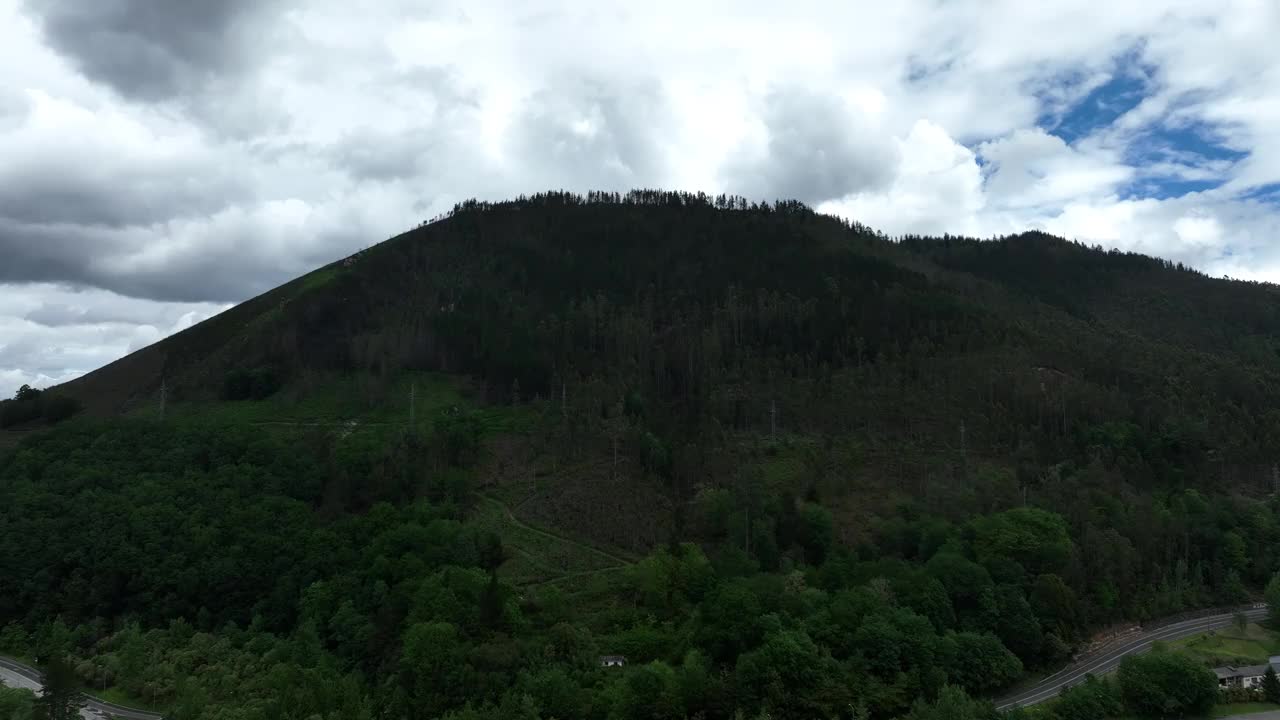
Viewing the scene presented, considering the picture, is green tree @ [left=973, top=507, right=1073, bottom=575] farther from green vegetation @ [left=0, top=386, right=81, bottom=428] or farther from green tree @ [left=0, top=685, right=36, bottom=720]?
green vegetation @ [left=0, top=386, right=81, bottom=428]

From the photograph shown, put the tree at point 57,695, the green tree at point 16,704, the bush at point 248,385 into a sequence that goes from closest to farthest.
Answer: the tree at point 57,695 → the green tree at point 16,704 → the bush at point 248,385

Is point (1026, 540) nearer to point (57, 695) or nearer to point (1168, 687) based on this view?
point (1168, 687)

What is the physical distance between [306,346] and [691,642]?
107 meters

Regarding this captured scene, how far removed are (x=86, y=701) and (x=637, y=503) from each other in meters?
50.0

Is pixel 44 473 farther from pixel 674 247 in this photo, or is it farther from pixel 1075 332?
pixel 1075 332

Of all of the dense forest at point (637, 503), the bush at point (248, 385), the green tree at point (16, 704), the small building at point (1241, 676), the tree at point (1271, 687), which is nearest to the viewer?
the green tree at point (16, 704)

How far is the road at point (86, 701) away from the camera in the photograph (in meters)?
52.3

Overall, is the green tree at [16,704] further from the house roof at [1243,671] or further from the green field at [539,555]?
the house roof at [1243,671]

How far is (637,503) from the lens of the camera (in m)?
78.8

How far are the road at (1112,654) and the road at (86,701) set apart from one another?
2523 inches

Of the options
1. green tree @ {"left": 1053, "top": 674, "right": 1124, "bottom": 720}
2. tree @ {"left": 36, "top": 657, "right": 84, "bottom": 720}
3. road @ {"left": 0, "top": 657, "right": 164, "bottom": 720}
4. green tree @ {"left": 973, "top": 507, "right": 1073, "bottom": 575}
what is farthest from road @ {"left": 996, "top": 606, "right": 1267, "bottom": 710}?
road @ {"left": 0, "top": 657, "right": 164, "bottom": 720}

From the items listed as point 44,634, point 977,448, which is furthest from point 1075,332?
point 44,634

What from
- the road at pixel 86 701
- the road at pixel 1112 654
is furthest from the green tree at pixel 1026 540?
the road at pixel 86 701

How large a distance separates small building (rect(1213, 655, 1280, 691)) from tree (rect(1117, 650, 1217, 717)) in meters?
3.98
